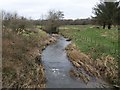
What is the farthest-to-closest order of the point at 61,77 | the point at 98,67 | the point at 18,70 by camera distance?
the point at 98,67, the point at 61,77, the point at 18,70

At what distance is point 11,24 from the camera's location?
36750 millimetres

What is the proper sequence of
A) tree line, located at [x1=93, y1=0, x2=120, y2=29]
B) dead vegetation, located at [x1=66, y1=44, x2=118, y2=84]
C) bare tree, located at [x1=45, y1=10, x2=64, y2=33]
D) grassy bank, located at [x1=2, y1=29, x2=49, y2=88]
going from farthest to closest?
bare tree, located at [x1=45, y1=10, x2=64, y2=33]
tree line, located at [x1=93, y1=0, x2=120, y2=29]
dead vegetation, located at [x1=66, y1=44, x2=118, y2=84]
grassy bank, located at [x1=2, y1=29, x2=49, y2=88]

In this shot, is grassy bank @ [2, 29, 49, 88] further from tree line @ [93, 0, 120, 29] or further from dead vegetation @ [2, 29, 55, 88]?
tree line @ [93, 0, 120, 29]

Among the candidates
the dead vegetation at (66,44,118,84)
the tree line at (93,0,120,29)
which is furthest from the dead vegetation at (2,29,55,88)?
the tree line at (93,0,120,29)

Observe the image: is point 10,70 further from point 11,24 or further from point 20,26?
point 20,26

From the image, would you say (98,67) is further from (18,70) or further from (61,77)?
(18,70)

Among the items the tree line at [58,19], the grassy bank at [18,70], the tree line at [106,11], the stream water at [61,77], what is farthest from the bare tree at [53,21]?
the grassy bank at [18,70]

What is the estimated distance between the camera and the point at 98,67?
19.5 m

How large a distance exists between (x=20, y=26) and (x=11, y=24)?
16.0 ft

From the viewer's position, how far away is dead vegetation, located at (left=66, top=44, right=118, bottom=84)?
1751 cm

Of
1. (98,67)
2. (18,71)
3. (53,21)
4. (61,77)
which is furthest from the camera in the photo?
(53,21)

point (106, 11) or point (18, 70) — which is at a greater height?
point (106, 11)

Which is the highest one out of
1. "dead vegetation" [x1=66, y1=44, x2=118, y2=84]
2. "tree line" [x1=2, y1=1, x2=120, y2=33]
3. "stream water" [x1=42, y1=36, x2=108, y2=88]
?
"tree line" [x1=2, y1=1, x2=120, y2=33]

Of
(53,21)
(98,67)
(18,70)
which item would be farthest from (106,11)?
(18,70)
